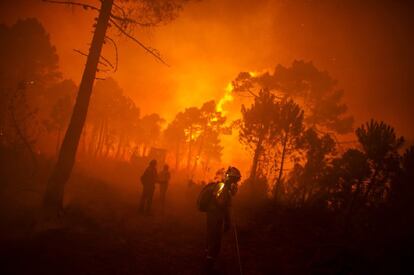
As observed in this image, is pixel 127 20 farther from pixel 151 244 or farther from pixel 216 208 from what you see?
pixel 151 244

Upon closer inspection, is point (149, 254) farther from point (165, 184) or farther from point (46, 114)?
point (46, 114)

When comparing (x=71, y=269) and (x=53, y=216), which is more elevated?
(x=53, y=216)

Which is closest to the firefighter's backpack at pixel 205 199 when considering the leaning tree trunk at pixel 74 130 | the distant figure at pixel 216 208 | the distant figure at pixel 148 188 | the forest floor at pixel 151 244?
the distant figure at pixel 216 208

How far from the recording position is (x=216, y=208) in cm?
671

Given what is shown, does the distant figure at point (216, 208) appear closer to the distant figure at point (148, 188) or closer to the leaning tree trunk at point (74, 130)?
the leaning tree trunk at point (74, 130)

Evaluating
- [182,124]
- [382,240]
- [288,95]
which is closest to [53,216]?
[382,240]

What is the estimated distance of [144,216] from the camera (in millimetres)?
11172

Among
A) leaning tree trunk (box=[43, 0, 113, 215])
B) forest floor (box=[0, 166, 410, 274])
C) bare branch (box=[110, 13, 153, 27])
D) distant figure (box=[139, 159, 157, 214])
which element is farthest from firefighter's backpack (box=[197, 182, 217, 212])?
bare branch (box=[110, 13, 153, 27])

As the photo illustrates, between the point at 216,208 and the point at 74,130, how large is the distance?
17.5 ft

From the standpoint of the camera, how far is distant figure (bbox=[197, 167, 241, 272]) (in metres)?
6.48

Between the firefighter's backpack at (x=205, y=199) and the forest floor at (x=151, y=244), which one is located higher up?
the firefighter's backpack at (x=205, y=199)

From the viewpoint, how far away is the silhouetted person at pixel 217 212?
6473 mm

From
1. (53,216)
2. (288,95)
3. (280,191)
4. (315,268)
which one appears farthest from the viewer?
(288,95)

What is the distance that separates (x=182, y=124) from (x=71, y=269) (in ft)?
149
